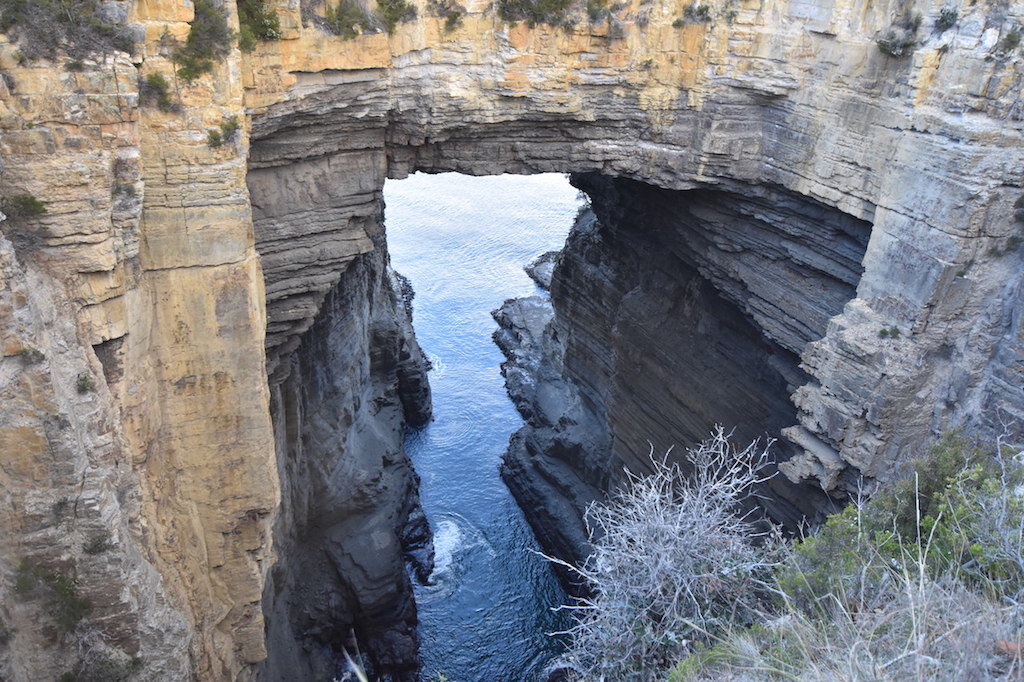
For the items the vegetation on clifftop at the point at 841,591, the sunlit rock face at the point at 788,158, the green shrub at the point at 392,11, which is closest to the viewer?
the vegetation on clifftop at the point at 841,591

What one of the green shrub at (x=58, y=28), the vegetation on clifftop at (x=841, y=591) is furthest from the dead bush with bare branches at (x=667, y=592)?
the green shrub at (x=58, y=28)

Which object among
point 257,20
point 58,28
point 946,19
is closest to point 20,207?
point 58,28

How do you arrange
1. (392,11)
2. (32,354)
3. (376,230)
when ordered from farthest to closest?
(376,230)
(392,11)
(32,354)

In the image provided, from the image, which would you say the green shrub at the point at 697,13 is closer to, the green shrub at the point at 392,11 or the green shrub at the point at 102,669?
the green shrub at the point at 392,11

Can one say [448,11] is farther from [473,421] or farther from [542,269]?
[542,269]

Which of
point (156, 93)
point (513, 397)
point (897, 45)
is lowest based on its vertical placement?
point (513, 397)

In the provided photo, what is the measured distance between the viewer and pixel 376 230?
1320 centimetres

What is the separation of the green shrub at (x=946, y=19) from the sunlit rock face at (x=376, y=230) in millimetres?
142

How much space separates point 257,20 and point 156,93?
208 cm

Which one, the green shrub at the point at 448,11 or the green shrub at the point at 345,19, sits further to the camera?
the green shrub at the point at 448,11

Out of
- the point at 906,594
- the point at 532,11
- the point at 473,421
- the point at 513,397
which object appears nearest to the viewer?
the point at 906,594

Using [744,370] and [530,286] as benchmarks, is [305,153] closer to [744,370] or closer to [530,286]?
[744,370]

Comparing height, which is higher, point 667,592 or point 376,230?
point 376,230

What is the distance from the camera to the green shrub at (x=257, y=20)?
9.49 metres
